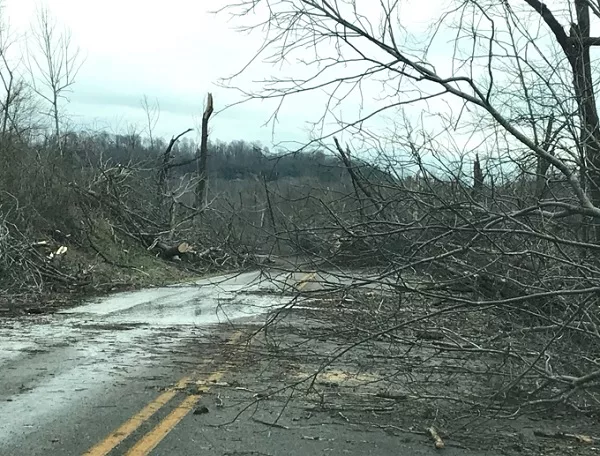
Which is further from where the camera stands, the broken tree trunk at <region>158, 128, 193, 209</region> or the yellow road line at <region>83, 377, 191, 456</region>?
the broken tree trunk at <region>158, 128, 193, 209</region>

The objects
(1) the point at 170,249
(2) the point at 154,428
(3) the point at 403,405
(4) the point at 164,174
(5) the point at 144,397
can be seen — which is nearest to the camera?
(2) the point at 154,428

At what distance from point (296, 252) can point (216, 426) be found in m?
1.67

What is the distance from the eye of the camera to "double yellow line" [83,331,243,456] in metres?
4.93

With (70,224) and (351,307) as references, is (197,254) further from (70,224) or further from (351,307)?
(351,307)

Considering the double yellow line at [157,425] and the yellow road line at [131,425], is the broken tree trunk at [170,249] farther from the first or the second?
the yellow road line at [131,425]

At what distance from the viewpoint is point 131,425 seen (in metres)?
5.52

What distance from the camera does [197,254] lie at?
1101 inches

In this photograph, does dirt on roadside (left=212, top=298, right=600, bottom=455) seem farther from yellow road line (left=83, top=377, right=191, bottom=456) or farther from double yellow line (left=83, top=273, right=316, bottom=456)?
yellow road line (left=83, top=377, right=191, bottom=456)

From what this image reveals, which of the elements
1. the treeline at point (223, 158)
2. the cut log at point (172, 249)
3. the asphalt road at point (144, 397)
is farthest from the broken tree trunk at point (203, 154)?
the asphalt road at point (144, 397)

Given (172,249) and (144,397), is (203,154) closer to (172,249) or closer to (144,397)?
(172,249)

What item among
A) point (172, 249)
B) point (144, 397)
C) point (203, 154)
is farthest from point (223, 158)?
point (144, 397)

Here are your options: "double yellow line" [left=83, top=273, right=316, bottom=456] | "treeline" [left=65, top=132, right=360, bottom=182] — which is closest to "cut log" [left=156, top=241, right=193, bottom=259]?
"treeline" [left=65, top=132, right=360, bottom=182]

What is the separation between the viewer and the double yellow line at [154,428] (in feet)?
16.2

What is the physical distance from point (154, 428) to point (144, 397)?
3.42 feet
